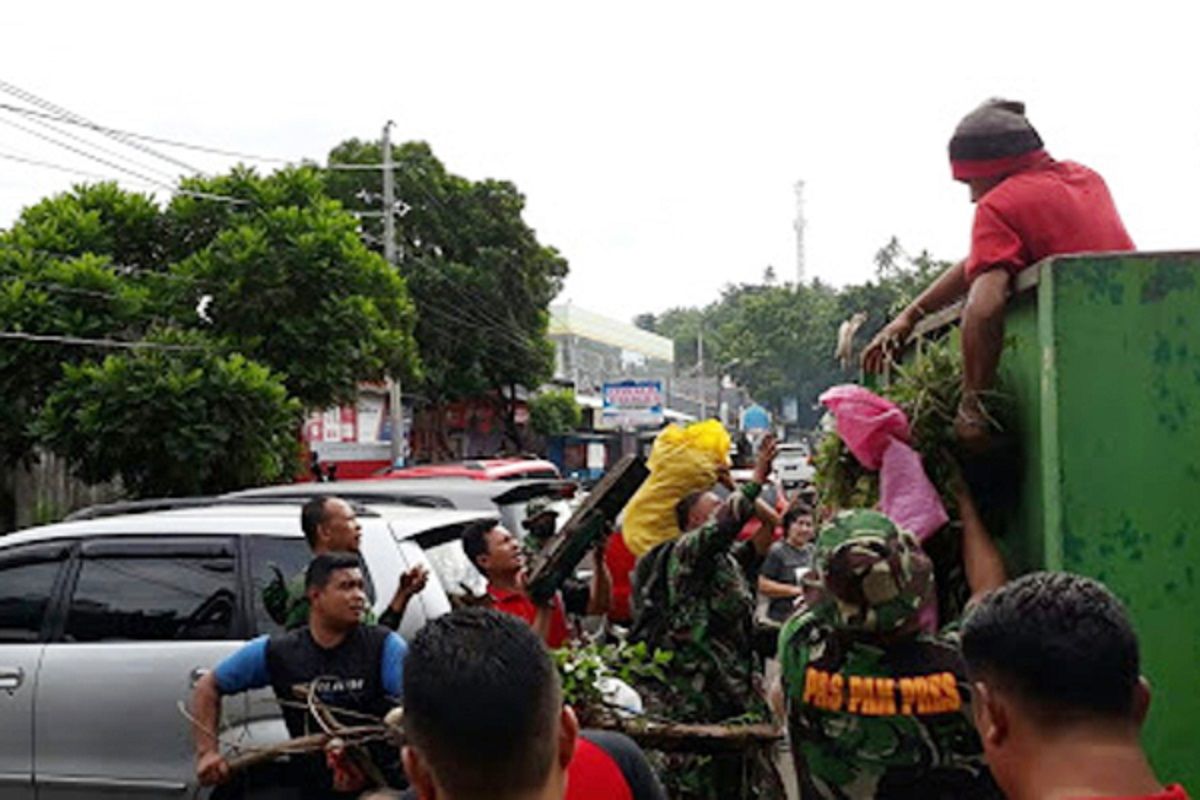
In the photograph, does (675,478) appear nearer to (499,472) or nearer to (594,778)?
(594,778)

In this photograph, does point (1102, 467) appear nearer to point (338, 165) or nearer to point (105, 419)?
point (105, 419)

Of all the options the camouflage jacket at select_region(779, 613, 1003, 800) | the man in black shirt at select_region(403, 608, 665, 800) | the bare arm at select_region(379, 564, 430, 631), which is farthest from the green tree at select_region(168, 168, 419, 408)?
the man in black shirt at select_region(403, 608, 665, 800)

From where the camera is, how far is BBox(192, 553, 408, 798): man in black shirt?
12.3 ft

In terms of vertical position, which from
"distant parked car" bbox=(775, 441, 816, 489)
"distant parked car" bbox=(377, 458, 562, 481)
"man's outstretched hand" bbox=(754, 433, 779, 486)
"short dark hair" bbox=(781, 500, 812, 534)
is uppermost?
"man's outstretched hand" bbox=(754, 433, 779, 486)

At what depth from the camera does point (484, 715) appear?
1.81 meters

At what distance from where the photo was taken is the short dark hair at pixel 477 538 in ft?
17.7

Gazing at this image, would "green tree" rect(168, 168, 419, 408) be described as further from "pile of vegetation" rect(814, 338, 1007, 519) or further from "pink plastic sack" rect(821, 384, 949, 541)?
"pink plastic sack" rect(821, 384, 949, 541)

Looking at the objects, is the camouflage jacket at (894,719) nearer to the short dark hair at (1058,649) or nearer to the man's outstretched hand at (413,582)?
the short dark hair at (1058,649)

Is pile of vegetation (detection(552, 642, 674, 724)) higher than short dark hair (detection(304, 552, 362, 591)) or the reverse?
the reverse

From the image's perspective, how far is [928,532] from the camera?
9.96ft

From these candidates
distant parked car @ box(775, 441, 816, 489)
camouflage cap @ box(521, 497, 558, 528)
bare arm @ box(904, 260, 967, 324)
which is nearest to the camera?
bare arm @ box(904, 260, 967, 324)

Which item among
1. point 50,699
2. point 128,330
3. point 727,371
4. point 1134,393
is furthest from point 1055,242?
point 727,371

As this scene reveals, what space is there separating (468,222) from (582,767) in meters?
29.9

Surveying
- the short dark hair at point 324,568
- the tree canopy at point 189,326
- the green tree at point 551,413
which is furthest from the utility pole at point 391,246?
the short dark hair at point 324,568
